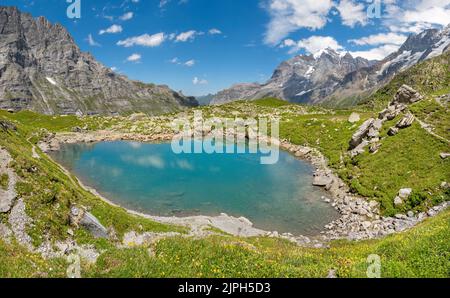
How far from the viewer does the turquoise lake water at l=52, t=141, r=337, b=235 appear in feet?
147

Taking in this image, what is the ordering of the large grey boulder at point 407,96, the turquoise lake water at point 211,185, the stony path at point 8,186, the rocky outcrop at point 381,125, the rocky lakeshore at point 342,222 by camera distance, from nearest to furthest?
the stony path at point 8,186 < the rocky lakeshore at point 342,222 < the turquoise lake water at point 211,185 < the rocky outcrop at point 381,125 < the large grey boulder at point 407,96

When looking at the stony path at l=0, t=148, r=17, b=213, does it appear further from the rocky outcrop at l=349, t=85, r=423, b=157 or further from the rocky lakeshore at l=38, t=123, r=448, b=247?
the rocky outcrop at l=349, t=85, r=423, b=157

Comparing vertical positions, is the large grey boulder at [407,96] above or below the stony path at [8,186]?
above

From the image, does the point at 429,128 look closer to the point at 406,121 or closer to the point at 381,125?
the point at 406,121

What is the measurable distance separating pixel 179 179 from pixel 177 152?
33.2 metres

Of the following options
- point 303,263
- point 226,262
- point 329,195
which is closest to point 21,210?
point 226,262

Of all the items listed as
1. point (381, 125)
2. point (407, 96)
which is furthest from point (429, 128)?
point (407, 96)

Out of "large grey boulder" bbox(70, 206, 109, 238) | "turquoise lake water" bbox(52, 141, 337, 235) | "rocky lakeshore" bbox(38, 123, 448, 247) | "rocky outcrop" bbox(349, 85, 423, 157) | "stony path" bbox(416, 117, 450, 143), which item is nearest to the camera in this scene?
"large grey boulder" bbox(70, 206, 109, 238)

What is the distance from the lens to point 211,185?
58.8m

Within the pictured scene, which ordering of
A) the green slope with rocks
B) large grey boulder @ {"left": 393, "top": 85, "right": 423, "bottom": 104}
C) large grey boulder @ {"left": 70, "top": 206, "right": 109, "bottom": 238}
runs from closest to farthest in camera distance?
1. the green slope with rocks
2. large grey boulder @ {"left": 70, "top": 206, "right": 109, "bottom": 238}
3. large grey boulder @ {"left": 393, "top": 85, "right": 423, "bottom": 104}

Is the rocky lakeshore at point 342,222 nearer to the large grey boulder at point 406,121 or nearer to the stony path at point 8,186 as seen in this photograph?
the stony path at point 8,186

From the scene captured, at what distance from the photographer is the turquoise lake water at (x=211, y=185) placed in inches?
1769

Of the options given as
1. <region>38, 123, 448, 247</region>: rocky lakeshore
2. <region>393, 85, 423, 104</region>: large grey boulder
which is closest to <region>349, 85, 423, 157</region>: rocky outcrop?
<region>393, 85, 423, 104</region>: large grey boulder

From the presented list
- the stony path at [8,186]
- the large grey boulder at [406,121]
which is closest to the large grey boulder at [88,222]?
the stony path at [8,186]
